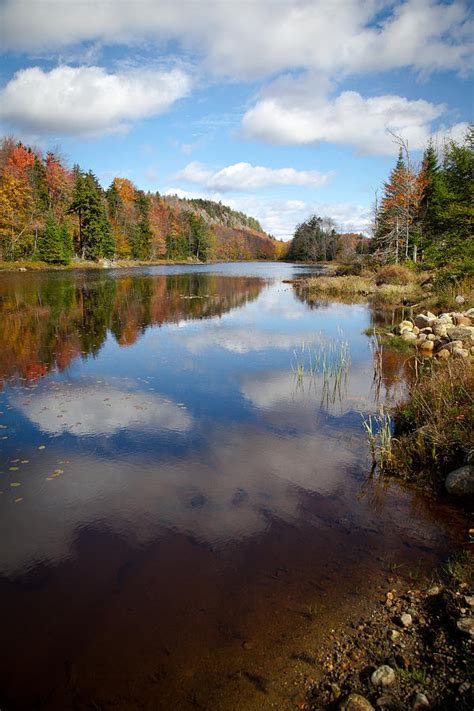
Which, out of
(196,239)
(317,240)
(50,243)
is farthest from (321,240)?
(50,243)

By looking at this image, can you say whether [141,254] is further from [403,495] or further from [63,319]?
[403,495]

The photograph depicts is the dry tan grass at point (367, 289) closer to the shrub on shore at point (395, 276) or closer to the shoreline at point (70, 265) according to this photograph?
the shrub on shore at point (395, 276)

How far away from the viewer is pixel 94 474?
6.64 meters

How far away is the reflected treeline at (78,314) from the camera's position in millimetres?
13789

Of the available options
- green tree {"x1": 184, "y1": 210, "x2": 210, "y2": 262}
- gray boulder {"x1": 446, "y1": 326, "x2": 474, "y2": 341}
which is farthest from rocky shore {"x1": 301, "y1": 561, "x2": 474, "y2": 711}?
green tree {"x1": 184, "y1": 210, "x2": 210, "y2": 262}

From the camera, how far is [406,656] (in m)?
3.44

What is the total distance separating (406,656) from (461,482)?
316cm

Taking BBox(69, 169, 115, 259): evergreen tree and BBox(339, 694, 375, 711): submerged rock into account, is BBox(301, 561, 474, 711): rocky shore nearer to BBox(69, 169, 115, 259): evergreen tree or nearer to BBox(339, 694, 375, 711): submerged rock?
BBox(339, 694, 375, 711): submerged rock

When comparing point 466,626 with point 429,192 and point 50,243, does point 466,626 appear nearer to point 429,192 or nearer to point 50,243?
point 429,192

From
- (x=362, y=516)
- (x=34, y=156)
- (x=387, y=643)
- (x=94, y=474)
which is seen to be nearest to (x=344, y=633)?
(x=387, y=643)

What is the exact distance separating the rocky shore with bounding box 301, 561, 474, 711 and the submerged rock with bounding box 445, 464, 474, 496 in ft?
6.18

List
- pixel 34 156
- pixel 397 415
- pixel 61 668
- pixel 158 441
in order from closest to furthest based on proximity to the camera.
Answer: pixel 61 668, pixel 158 441, pixel 397 415, pixel 34 156

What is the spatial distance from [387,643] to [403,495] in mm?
2970

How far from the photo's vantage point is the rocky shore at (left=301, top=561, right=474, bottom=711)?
3043mm
